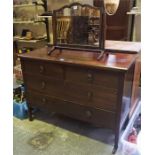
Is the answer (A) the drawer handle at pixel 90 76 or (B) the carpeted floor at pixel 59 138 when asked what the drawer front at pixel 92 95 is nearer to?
(A) the drawer handle at pixel 90 76

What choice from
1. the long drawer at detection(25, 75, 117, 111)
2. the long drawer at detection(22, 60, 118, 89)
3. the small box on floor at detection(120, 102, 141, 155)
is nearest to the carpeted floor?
the small box on floor at detection(120, 102, 141, 155)

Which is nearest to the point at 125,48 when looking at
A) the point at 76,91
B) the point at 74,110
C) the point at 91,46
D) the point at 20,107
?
the point at 91,46

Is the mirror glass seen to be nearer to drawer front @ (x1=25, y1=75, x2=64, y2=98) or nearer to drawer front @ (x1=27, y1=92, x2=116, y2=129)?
drawer front @ (x1=25, y1=75, x2=64, y2=98)

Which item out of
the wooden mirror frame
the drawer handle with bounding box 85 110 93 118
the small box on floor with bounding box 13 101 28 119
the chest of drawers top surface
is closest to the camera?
→ the chest of drawers top surface

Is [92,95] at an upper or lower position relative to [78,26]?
lower

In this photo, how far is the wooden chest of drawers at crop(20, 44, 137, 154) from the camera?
4.93 feet

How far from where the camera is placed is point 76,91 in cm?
169

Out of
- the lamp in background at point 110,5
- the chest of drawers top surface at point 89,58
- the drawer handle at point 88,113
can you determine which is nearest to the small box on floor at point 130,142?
the drawer handle at point 88,113

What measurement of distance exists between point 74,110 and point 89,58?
51 centimetres

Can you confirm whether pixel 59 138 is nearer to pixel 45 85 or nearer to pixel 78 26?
pixel 45 85

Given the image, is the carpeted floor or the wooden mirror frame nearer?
the wooden mirror frame

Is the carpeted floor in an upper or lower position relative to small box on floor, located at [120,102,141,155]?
lower
